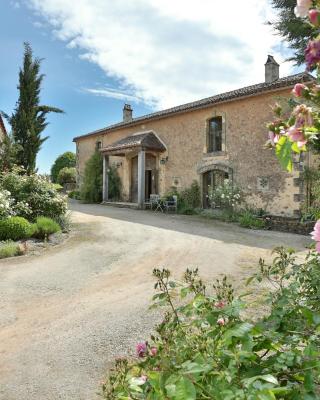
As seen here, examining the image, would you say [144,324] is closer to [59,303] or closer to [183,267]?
[59,303]

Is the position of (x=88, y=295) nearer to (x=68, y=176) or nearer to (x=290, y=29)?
(x=290, y=29)

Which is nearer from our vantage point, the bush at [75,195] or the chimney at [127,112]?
the bush at [75,195]

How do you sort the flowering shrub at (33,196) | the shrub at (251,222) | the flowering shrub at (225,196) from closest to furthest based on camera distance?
the flowering shrub at (33,196), the shrub at (251,222), the flowering shrub at (225,196)

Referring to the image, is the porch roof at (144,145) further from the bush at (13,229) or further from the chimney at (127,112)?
the bush at (13,229)

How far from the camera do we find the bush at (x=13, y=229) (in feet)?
29.0

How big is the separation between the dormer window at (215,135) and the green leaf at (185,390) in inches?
588

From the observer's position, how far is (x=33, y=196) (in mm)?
10680

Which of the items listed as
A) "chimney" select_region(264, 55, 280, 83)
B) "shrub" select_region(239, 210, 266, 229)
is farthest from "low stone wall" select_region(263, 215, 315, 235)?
"chimney" select_region(264, 55, 280, 83)

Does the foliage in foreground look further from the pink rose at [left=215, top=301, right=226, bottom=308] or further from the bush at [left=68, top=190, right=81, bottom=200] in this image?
the bush at [left=68, top=190, right=81, bottom=200]

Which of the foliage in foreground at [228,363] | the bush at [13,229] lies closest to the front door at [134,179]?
the bush at [13,229]

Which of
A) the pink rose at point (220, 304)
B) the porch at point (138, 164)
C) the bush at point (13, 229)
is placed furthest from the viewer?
the porch at point (138, 164)

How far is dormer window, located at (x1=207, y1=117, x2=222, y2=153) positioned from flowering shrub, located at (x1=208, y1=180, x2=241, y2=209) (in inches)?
73.2

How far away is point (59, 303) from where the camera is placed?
16.0 feet

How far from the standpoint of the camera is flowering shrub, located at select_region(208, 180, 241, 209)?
14.2m
